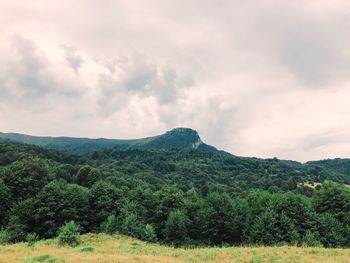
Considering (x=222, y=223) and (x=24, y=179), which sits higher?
(x=24, y=179)

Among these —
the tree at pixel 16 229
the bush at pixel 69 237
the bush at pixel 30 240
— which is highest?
→ the bush at pixel 69 237

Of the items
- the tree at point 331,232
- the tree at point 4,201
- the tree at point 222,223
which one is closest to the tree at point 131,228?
the tree at point 222,223

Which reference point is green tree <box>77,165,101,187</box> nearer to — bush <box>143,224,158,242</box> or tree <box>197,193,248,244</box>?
tree <box>197,193,248,244</box>

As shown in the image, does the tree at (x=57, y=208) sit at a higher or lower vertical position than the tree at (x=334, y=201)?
lower

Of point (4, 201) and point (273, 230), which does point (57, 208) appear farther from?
point (273, 230)

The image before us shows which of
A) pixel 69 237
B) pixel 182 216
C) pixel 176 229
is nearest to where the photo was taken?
pixel 69 237

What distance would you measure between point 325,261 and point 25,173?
9207cm

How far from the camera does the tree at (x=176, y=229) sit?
74.6 meters

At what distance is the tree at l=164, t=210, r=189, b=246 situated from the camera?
74.6 meters

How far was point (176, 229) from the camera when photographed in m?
75.0

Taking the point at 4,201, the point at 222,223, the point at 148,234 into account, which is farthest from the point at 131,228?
the point at 4,201

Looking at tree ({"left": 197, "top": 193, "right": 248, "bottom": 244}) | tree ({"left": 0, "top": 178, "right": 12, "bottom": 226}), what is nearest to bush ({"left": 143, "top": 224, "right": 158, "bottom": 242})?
tree ({"left": 197, "top": 193, "right": 248, "bottom": 244})

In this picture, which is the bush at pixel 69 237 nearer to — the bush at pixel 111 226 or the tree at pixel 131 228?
the tree at pixel 131 228

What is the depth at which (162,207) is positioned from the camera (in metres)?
82.9
